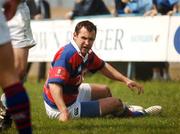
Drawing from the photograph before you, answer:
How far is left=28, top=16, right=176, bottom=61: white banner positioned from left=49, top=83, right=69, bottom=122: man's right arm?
6686 millimetres

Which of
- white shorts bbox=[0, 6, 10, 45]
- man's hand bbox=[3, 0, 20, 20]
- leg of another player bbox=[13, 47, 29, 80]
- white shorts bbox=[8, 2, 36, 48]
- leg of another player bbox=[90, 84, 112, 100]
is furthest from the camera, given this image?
leg of another player bbox=[90, 84, 112, 100]

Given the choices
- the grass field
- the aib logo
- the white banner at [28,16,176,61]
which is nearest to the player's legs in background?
the grass field

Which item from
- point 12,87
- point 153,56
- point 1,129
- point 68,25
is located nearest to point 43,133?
point 1,129

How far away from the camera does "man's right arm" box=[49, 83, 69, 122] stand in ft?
25.9

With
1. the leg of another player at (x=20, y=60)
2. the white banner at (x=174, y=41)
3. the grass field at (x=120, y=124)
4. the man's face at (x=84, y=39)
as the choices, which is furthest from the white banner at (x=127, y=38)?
the leg of another player at (x=20, y=60)

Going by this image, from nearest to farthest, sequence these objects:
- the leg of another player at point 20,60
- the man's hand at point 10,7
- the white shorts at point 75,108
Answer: the man's hand at point 10,7 → the leg of another player at point 20,60 → the white shorts at point 75,108

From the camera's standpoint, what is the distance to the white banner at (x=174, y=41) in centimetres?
1419

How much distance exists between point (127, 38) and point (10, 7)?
9.08m

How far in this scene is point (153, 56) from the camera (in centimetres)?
1453

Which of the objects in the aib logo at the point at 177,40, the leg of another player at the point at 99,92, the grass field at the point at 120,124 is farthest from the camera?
the aib logo at the point at 177,40

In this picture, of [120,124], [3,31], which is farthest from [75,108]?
[3,31]

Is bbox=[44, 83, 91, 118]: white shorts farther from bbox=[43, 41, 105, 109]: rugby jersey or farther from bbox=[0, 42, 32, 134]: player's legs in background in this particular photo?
bbox=[0, 42, 32, 134]: player's legs in background

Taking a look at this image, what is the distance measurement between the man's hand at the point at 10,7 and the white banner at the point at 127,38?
871cm

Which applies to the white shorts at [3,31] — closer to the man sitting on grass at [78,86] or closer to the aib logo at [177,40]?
the man sitting on grass at [78,86]
